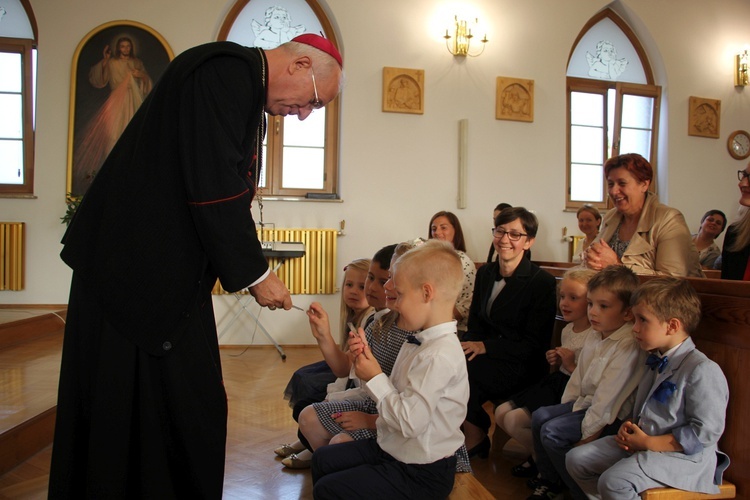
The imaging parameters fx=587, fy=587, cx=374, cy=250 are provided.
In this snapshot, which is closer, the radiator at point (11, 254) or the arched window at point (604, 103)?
the radiator at point (11, 254)

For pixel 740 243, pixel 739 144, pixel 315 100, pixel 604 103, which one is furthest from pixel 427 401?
pixel 739 144

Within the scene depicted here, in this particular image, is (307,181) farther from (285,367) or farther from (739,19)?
(739,19)

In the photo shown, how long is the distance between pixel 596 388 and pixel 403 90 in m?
5.54

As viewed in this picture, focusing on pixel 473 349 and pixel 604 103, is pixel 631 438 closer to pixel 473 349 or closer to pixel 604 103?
pixel 473 349

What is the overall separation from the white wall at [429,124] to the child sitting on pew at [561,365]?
4.45 metres

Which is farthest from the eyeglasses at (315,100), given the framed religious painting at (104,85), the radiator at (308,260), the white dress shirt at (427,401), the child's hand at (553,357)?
the framed religious painting at (104,85)

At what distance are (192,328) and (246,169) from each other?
52cm

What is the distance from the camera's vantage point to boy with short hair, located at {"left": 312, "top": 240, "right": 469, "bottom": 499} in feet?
5.72

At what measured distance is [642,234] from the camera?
3.23 meters

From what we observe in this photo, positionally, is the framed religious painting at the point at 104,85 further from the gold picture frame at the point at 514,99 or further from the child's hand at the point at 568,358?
the child's hand at the point at 568,358

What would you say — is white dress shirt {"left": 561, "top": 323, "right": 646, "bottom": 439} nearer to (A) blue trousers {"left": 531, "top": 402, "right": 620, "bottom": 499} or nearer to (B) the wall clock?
(A) blue trousers {"left": 531, "top": 402, "right": 620, "bottom": 499}

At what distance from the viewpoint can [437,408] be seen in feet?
5.86

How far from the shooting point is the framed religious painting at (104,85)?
6711 mm

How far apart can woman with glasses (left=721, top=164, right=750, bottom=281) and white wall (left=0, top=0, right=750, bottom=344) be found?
4.10 m
